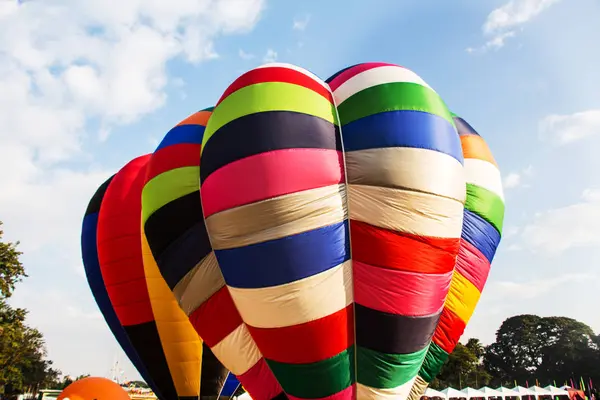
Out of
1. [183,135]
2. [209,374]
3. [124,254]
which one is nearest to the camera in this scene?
[183,135]

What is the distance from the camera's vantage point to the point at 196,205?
281 inches

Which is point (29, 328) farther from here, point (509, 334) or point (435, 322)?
point (509, 334)

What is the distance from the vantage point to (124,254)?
972 cm

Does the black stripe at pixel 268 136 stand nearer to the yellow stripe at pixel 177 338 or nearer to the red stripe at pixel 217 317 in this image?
the red stripe at pixel 217 317

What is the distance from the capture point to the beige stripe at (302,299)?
580cm

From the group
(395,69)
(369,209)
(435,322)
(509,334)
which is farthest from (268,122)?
(509,334)

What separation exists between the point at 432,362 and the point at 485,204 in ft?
9.07

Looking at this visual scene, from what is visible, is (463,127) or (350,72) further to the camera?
(463,127)

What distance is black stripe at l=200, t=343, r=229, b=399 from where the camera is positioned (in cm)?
912

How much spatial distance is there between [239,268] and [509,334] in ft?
234

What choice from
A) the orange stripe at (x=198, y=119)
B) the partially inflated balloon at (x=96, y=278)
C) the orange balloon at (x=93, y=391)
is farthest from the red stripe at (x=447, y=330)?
the partially inflated balloon at (x=96, y=278)

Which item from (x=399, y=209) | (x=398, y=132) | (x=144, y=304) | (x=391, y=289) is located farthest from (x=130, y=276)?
(x=398, y=132)

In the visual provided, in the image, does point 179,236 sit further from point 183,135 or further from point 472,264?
point 472,264

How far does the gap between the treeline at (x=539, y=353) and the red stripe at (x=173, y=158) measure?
179ft
